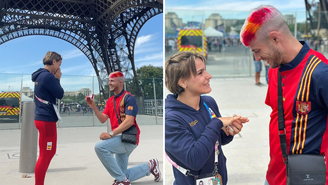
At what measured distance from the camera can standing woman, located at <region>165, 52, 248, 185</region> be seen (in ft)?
4.08

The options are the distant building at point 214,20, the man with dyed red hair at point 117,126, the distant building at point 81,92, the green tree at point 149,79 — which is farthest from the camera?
the distant building at point 214,20

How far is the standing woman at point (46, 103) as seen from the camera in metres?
2.62

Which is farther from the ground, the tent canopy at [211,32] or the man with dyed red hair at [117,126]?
the tent canopy at [211,32]

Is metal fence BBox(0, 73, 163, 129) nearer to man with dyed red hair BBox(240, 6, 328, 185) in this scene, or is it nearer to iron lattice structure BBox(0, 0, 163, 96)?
iron lattice structure BBox(0, 0, 163, 96)

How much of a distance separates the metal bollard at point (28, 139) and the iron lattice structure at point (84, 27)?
86 cm

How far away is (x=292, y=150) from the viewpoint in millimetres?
1325

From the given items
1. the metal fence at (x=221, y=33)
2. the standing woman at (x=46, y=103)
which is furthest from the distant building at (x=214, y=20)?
the standing woman at (x=46, y=103)

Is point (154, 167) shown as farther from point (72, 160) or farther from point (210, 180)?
point (210, 180)

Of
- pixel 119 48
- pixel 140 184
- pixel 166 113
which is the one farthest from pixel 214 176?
pixel 119 48

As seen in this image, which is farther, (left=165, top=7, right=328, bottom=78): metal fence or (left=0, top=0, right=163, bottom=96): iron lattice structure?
(left=165, top=7, right=328, bottom=78): metal fence

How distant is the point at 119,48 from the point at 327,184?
4029mm

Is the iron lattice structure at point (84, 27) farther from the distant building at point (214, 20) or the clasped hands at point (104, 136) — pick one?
the distant building at point (214, 20)

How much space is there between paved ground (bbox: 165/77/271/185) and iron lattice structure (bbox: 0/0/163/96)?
1.77 metres

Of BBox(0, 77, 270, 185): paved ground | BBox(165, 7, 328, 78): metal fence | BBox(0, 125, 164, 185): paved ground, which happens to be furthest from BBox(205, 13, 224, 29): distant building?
BBox(0, 125, 164, 185): paved ground
